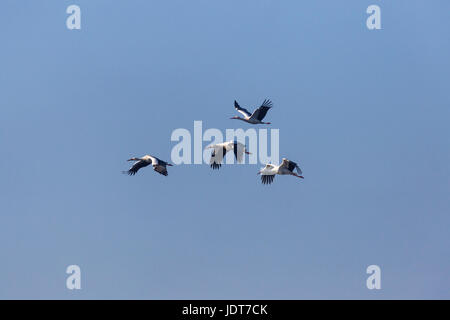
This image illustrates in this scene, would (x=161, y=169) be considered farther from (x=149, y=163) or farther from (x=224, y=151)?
(x=224, y=151)

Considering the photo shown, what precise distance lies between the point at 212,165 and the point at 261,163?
9.42 ft

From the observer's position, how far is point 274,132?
54.0 meters

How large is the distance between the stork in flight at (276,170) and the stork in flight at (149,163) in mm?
4963

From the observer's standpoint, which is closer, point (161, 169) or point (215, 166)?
point (161, 169)

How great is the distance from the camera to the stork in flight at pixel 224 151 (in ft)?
159

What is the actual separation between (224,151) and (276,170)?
9.03 feet

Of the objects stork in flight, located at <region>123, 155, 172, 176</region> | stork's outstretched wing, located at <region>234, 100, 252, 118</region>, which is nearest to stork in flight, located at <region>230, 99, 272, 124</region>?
stork's outstretched wing, located at <region>234, 100, 252, 118</region>

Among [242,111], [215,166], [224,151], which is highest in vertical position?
[242,111]

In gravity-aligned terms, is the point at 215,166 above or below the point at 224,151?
below

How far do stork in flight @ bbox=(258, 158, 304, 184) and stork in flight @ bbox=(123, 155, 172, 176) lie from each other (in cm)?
496

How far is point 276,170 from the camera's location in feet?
158

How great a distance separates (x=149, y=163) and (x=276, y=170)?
20.7 ft

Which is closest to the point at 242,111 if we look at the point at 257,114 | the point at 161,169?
the point at 257,114
